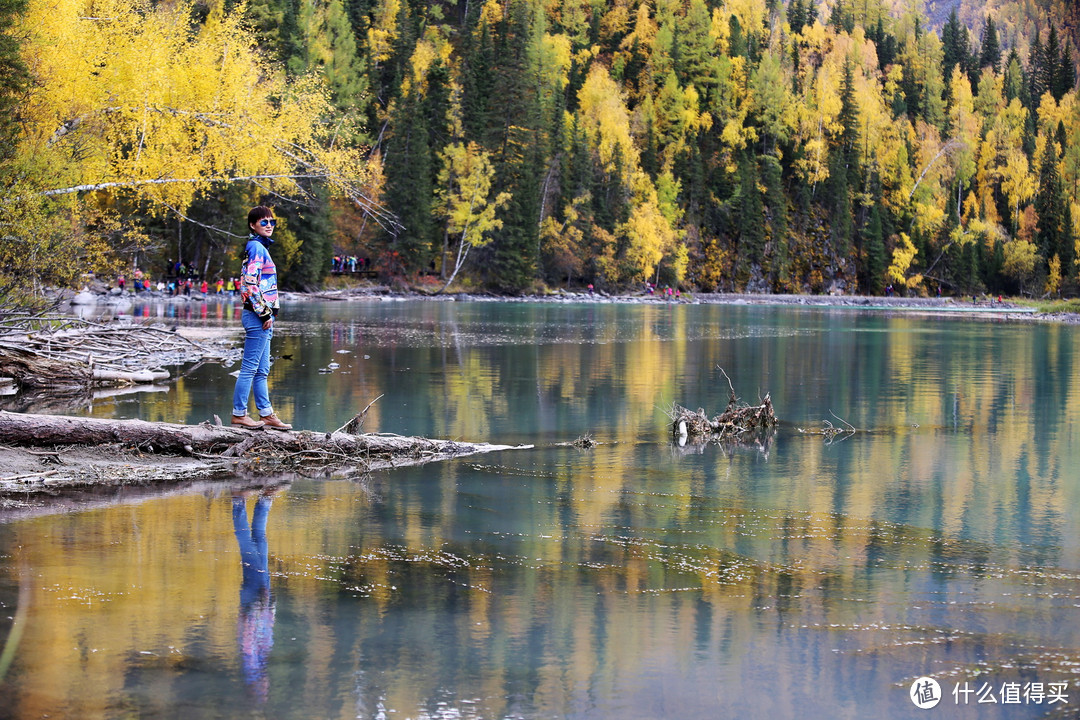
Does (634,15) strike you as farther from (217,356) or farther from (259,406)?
(259,406)

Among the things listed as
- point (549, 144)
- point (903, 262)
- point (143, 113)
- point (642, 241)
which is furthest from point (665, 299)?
point (143, 113)

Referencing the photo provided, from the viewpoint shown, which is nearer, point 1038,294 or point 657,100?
point 657,100

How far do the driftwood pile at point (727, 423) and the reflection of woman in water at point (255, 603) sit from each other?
7.14m

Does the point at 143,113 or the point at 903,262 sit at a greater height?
the point at 903,262

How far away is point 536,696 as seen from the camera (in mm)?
5844

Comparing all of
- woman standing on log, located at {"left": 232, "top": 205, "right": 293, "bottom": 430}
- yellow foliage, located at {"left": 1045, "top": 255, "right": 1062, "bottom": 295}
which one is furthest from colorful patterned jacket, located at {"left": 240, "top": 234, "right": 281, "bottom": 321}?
yellow foliage, located at {"left": 1045, "top": 255, "right": 1062, "bottom": 295}

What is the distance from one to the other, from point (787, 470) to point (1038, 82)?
186969mm

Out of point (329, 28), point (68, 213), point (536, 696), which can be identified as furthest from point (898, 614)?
point (329, 28)

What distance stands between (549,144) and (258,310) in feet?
288

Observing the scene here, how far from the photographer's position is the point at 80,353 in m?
21.6

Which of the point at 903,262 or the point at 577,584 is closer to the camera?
the point at 577,584

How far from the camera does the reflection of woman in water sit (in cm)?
601

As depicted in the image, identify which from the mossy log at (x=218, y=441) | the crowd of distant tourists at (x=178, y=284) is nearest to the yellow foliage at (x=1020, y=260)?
the crowd of distant tourists at (x=178, y=284)

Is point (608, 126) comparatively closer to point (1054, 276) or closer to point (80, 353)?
point (1054, 276)
